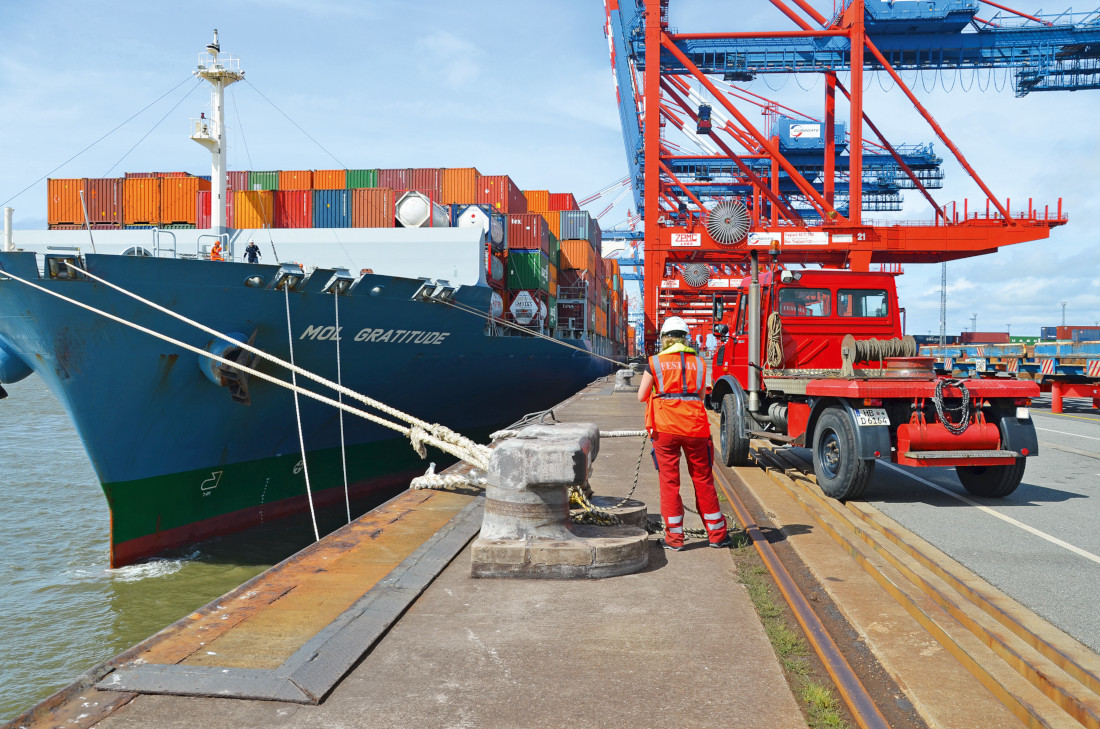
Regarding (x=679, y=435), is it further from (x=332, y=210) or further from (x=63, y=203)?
(x=63, y=203)

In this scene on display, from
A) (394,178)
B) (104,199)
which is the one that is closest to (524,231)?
(394,178)

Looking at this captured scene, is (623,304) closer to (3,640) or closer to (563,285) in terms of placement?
(563,285)

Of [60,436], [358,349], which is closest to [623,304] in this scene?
[60,436]

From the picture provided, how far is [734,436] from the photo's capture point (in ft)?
30.6

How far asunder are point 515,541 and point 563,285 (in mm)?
27851

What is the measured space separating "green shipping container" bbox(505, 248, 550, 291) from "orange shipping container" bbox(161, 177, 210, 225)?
941 cm

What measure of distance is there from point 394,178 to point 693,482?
20.9 meters

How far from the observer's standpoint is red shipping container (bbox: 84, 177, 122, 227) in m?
19.3

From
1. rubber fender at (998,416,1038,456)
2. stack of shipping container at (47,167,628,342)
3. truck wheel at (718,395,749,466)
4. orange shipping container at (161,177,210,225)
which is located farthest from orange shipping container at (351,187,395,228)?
rubber fender at (998,416,1038,456)

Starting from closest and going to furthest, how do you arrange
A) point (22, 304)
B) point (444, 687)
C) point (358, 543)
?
point (444, 687) → point (358, 543) → point (22, 304)

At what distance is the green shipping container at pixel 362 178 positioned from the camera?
947 inches

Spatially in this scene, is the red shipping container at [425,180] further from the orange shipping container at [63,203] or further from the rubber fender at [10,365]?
the rubber fender at [10,365]

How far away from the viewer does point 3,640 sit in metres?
7.46

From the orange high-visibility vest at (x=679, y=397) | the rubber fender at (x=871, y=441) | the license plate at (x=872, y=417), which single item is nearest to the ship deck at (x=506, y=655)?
the orange high-visibility vest at (x=679, y=397)
